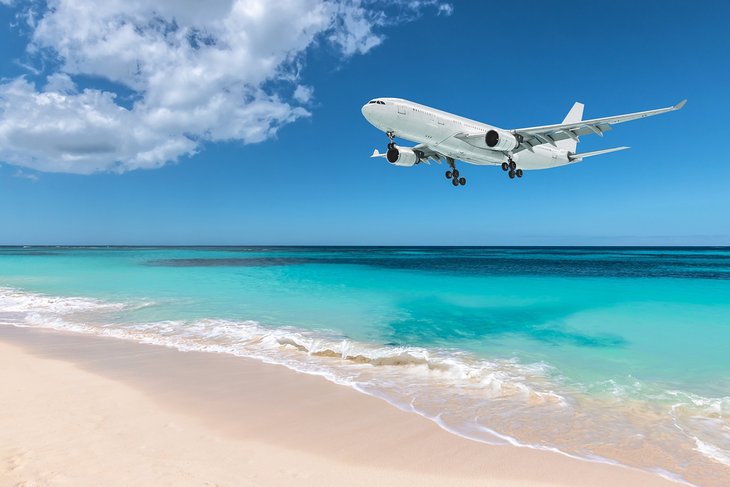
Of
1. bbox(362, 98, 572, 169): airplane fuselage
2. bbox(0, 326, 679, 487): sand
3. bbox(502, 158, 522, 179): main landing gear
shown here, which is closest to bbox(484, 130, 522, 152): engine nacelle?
bbox(362, 98, 572, 169): airplane fuselage

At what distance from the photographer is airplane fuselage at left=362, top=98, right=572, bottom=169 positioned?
21.3m

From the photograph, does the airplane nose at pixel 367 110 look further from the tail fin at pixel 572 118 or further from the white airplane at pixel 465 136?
the tail fin at pixel 572 118

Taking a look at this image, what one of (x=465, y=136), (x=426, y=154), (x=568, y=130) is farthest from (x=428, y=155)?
(x=568, y=130)

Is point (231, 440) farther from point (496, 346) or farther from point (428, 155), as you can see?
point (428, 155)

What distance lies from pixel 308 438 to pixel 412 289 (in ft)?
78.5

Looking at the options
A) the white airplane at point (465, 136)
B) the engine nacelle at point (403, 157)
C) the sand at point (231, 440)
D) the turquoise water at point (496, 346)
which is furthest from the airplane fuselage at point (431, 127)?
the sand at point (231, 440)

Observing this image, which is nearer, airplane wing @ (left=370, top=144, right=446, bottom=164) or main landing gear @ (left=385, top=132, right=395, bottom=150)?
main landing gear @ (left=385, top=132, right=395, bottom=150)

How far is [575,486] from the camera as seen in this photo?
4.73 meters

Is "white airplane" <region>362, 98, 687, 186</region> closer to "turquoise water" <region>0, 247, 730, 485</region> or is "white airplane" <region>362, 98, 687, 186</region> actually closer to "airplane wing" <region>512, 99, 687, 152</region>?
"airplane wing" <region>512, 99, 687, 152</region>

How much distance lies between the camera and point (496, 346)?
1272 centimetres

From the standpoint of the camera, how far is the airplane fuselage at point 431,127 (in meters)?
21.3

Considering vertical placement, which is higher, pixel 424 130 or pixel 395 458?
pixel 424 130

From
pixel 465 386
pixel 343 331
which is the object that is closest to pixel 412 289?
pixel 343 331

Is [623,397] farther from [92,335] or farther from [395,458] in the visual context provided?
[92,335]
